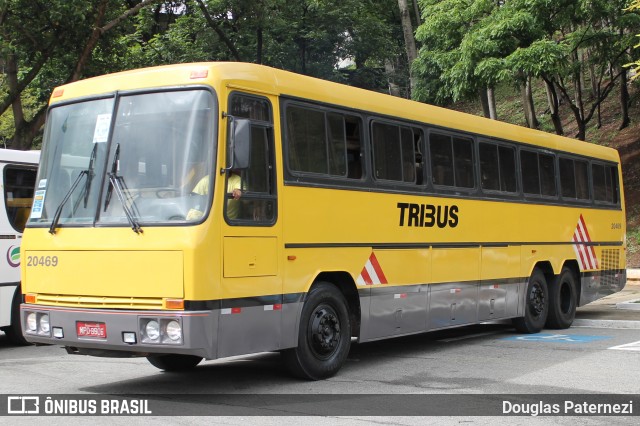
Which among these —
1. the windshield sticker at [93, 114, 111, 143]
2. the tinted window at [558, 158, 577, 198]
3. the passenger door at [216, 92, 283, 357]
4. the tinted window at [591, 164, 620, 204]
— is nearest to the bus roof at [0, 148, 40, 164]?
the windshield sticker at [93, 114, 111, 143]

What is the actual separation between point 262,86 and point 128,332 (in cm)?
293

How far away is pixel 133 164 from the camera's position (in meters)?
8.50

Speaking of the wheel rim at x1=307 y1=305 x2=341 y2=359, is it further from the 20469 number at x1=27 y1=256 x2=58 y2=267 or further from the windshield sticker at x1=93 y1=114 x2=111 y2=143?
the windshield sticker at x1=93 y1=114 x2=111 y2=143

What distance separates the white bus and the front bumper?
4.63 m

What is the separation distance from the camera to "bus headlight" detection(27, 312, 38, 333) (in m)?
8.84

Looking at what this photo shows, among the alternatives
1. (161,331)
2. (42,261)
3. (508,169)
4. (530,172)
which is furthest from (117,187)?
(530,172)

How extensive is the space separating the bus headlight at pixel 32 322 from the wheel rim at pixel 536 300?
856 cm

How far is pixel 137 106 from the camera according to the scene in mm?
8719

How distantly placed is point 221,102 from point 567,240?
9069 millimetres

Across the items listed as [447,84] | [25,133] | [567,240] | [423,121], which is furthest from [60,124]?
[447,84]

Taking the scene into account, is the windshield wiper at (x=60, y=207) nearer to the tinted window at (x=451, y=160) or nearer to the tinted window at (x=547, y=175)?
the tinted window at (x=451, y=160)

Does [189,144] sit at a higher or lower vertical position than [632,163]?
lower

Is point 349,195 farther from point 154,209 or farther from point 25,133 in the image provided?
point 25,133

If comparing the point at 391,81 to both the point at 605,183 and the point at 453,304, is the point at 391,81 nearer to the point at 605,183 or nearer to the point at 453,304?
the point at 605,183
